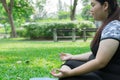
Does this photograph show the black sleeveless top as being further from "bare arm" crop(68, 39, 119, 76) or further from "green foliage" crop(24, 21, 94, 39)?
"green foliage" crop(24, 21, 94, 39)

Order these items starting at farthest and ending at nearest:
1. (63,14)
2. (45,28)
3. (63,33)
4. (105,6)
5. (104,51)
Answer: (63,14) < (45,28) < (63,33) < (105,6) < (104,51)

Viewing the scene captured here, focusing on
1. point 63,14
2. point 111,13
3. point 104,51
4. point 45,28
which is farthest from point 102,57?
point 63,14

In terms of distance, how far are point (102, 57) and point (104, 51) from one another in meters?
0.05

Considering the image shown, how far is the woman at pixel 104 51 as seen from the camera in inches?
101

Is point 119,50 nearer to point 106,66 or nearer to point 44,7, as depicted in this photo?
point 106,66

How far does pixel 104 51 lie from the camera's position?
8.39 ft

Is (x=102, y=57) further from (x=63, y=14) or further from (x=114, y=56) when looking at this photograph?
(x=63, y=14)

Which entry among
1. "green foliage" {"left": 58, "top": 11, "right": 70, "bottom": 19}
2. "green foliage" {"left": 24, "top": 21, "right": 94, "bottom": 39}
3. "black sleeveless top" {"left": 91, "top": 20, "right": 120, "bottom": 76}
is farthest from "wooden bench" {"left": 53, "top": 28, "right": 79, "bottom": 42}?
"green foliage" {"left": 58, "top": 11, "right": 70, "bottom": 19}

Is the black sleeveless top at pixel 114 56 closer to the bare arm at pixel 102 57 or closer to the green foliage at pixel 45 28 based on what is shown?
the bare arm at pixel 102 57

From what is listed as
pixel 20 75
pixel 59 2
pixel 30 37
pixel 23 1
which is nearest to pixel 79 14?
pixel 59 2

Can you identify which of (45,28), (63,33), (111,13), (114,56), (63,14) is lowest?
(63,14)

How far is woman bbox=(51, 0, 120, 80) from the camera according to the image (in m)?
2.56

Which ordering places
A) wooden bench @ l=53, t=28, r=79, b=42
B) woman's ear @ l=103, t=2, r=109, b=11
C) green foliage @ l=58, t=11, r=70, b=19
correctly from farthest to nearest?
1. green foliage @ l=58, t=11, r=70, b=19
2. wooden bench @ l=53, t=28, r=79, b=42
3. woman's ear @ l=103, t=2, r=109, b=11

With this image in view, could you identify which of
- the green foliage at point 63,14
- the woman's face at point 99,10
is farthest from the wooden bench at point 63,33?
the green foliage at point 63,14
